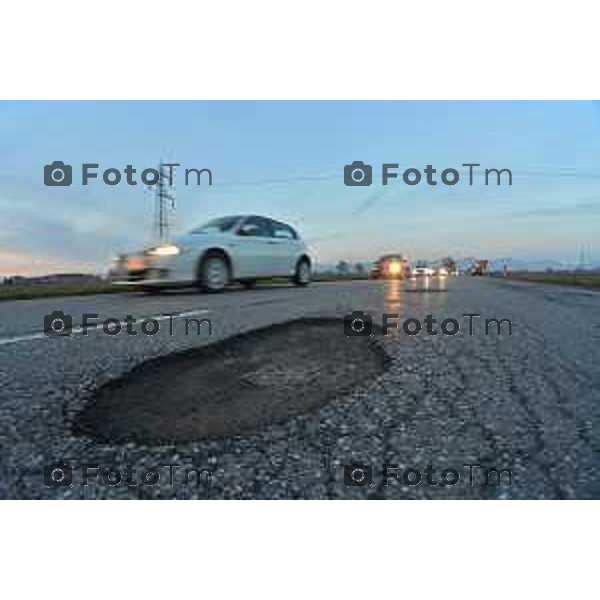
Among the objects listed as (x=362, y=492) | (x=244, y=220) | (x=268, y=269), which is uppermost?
(x=244, y=220)

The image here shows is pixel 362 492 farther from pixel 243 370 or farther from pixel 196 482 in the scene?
pixel 243 370

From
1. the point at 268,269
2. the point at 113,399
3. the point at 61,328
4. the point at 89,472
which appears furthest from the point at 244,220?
the point at 89,472

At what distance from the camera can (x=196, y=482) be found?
1810mm

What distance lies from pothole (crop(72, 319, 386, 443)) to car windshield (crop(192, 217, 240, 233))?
18.9ft

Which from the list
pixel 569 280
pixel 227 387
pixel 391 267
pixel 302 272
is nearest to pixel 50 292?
pixel 302 272

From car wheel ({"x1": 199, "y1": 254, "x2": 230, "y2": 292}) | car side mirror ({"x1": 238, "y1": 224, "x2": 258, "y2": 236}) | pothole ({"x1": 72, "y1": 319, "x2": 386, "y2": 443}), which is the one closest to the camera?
pothole ({"x1": 72, "y1": 319, "x2": 386, "y2": 443})

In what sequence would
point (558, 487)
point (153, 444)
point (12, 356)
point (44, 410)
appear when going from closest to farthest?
point (558, 487) < point (153, 444) < point (44, 410) < point (12, 356)

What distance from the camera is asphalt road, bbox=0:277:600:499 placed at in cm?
179

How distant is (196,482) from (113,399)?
3.22 ft

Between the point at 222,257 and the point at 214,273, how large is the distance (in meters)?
0.39

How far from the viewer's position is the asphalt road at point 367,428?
1794 millimetres
